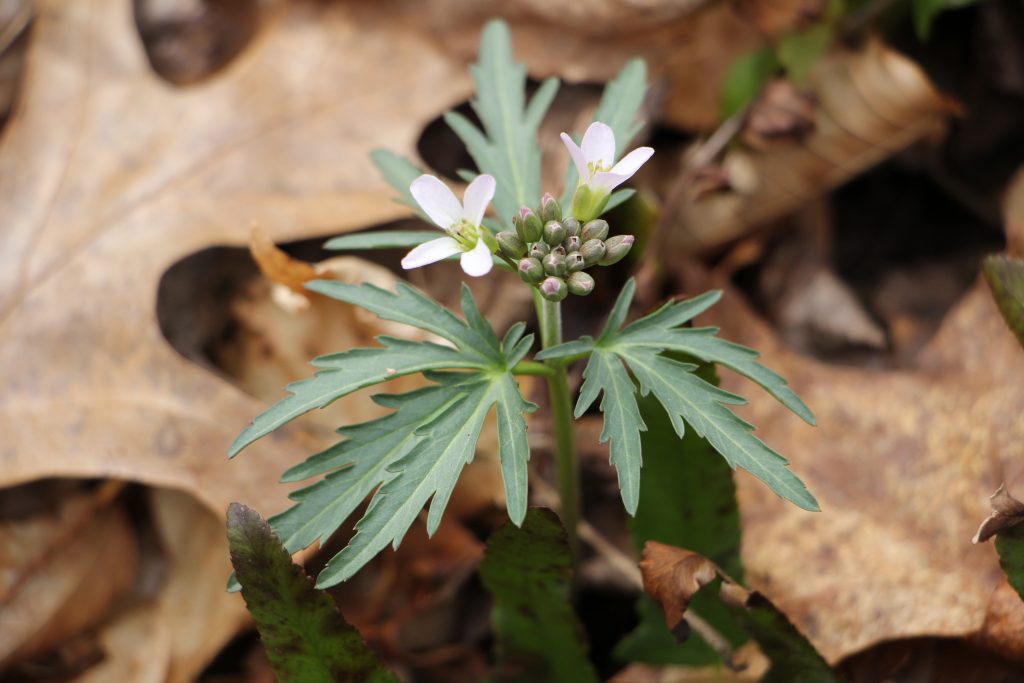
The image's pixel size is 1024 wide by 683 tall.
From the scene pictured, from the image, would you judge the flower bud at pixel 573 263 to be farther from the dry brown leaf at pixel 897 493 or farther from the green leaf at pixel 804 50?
the green leaf at pixel 804 50

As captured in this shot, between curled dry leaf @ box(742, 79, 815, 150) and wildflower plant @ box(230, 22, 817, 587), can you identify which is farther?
curled dry leaf @ box(742, 79, 815, 150)

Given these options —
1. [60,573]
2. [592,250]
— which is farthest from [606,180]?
[60,573]

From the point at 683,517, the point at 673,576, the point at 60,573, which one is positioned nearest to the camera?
the point at 673,576

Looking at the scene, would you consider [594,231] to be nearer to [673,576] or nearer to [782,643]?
[673,576]

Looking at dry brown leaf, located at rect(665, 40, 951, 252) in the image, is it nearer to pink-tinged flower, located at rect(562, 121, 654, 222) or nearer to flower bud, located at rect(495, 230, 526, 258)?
pink-tinged flower, located at rect(562, 121, 654, 222)

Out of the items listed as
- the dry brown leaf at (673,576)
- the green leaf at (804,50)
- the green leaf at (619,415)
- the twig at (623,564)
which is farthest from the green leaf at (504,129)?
the green leaf at (804,50)

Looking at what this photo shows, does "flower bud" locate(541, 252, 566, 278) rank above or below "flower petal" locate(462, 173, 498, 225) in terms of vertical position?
below

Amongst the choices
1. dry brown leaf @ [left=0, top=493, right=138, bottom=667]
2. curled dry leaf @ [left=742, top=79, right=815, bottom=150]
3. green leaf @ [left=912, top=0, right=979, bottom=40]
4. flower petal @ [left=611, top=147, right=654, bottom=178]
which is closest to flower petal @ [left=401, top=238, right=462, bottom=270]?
flower petal @ [left=611, top=147, right=654, bottom=178]

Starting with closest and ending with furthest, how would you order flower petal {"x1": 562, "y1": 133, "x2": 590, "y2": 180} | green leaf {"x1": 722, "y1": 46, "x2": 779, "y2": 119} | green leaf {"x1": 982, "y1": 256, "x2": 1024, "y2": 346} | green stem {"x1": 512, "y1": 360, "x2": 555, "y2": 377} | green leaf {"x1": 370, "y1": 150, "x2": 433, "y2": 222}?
flower petal {"x1": 562, "y1": 133, "x2": 590, "y2": 180} → green stem {"x1": 512, "y1": 360, "x2": 555, "y2": 377} → green leaf {"x1": 982, "y1": 256, "x2": 1024, "y2": 346} → green leaf {"x1": 370, "y1": 150, "x2": 433, "y2": 222} → green leaf {"x1": 722, "y1": 46, "x2": 779, "y2": 119}
